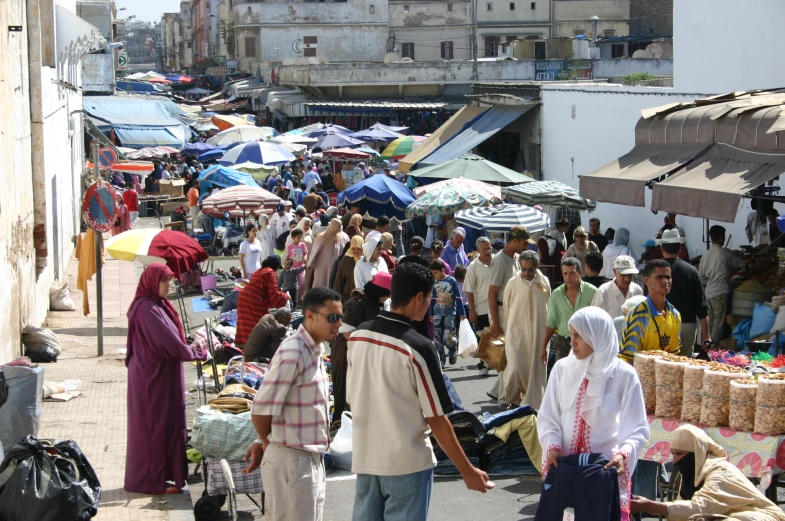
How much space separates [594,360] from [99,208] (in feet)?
28.8

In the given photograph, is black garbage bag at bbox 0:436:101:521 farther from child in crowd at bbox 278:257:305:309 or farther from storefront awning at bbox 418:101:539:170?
storefront awning at bbox 418:101:539:170

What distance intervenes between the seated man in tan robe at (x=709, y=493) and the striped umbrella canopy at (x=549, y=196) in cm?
1016

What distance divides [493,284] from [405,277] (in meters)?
5.98

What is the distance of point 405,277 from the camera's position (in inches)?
188

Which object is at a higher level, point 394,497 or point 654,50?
point 654,50

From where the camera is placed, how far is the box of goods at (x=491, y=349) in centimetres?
1058

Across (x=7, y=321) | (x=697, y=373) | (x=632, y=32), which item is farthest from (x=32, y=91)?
(x=632, y=32)

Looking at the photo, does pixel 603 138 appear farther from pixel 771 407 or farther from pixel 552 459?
pixel 552 459

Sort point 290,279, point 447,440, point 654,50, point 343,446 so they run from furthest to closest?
point 654,50 → point 290,279 → point 343,446 → point 447,440

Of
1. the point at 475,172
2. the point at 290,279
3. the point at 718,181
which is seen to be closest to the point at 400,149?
the point at 475,172

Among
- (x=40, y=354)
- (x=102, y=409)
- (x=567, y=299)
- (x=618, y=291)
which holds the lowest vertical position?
(x=102, y=409)

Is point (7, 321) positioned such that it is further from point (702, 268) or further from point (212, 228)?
point (212, 228)

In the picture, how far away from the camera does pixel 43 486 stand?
6.24m

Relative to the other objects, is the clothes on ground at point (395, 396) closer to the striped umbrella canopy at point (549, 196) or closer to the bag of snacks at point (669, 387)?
the bag of snacks at point (669, 387)
